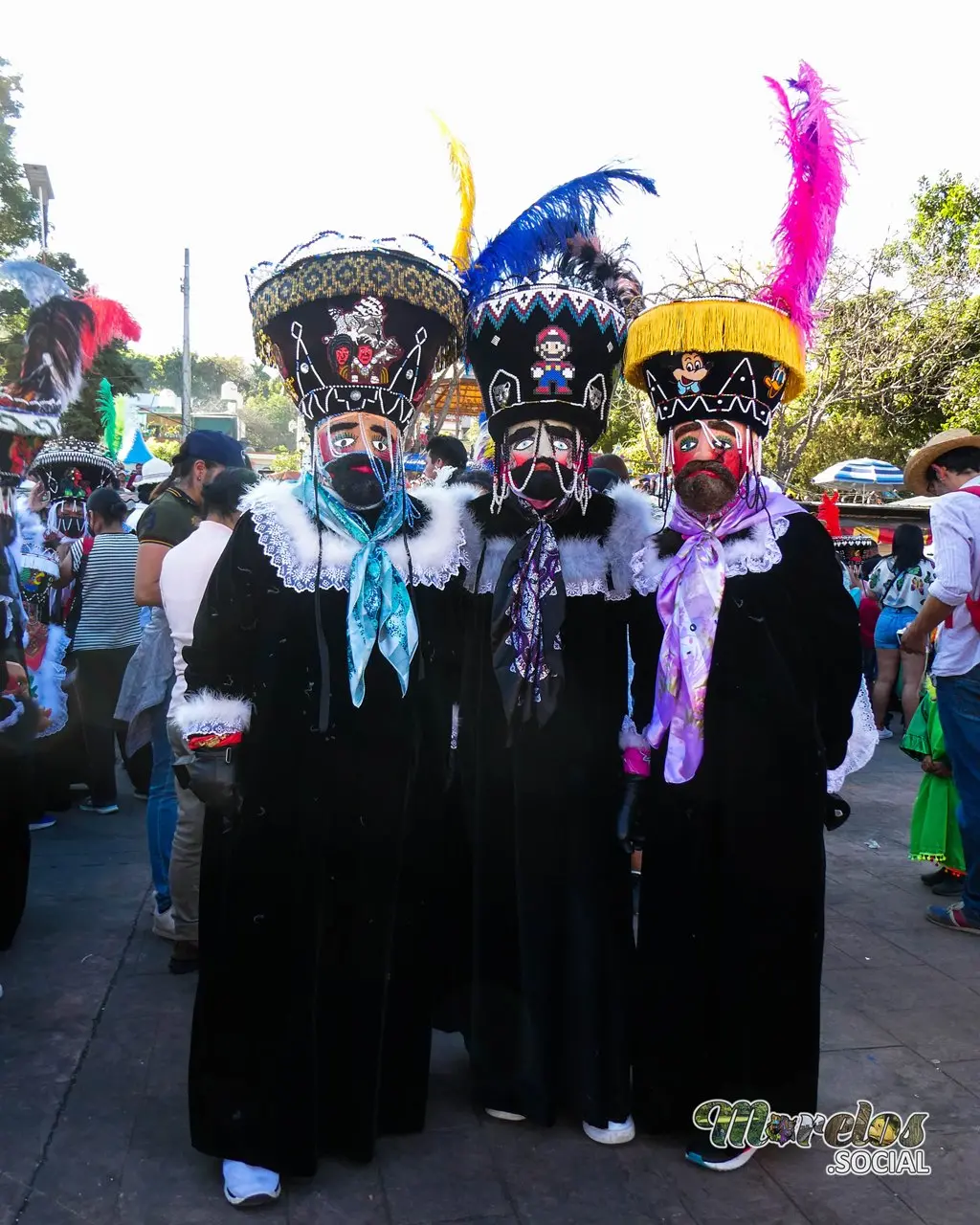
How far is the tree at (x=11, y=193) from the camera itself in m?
10.9

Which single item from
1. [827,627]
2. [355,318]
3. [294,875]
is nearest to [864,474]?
[827,627]

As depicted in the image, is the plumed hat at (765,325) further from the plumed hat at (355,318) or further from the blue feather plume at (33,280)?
the blue feather plume at (33,280)

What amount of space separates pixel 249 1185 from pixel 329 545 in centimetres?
173

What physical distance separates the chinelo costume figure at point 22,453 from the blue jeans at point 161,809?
49 centimetres

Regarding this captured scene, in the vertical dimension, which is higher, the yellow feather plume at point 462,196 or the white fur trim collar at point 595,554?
the yellow feather plume at point 462,196

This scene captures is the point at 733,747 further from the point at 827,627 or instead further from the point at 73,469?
the point at 73,469

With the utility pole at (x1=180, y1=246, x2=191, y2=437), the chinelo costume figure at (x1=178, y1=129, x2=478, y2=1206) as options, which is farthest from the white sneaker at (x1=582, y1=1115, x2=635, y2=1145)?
the utility pole at (x1=180, y1=246, x2=191, y2=437)

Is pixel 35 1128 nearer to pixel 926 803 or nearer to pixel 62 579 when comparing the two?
pixel 926 803

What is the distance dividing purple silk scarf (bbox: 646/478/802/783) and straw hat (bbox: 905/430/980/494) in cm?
219

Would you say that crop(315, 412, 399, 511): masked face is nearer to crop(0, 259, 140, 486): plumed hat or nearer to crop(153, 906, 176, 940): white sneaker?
crop(0, 259, 140, 486): plumed hat

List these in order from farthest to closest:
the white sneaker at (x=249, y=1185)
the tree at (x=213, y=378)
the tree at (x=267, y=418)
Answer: the tree at (x=213, y=378) → the tree at (x=267, y=418) → the white sneaker at (x=249, y=1185)

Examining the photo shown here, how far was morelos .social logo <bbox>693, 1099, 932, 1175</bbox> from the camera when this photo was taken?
283cm

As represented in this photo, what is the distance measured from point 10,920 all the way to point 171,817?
0.78m

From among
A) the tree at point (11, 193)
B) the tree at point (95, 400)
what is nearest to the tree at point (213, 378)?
the tree at point (95, 400)
